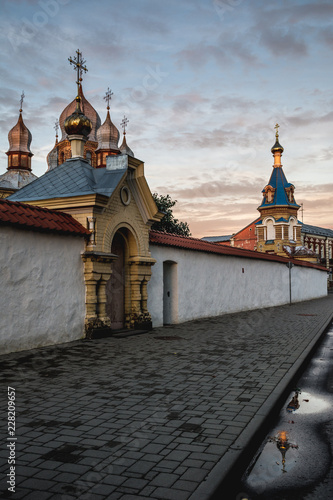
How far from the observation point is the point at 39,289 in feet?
31.2

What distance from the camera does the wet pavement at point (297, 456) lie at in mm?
3443

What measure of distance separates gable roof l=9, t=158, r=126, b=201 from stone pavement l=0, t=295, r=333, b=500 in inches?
154

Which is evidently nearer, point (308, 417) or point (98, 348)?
point (308, 417)

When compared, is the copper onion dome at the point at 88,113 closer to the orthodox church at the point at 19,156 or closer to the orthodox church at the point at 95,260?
the orthodox church at the point at 19,156

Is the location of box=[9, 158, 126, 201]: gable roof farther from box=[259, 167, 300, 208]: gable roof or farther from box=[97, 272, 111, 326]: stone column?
box=[259, 167, 300, 208]: gable roof

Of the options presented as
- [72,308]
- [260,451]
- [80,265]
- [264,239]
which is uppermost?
[264,239]

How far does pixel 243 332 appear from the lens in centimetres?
1234

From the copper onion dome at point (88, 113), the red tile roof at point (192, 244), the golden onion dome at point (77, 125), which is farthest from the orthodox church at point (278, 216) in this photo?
the golden onion dome at point (77, 125)

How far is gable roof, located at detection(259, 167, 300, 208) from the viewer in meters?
58.5

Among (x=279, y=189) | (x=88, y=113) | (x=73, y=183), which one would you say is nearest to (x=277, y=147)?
(x=279, y=189)

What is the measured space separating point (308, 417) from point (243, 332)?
7118 millimetres

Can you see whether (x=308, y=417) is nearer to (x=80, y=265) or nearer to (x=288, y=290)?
(x=80, y=265)

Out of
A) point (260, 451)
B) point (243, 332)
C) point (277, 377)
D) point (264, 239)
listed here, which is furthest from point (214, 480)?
point (264, 239)

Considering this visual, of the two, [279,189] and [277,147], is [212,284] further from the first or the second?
[277,147]
